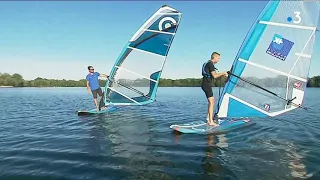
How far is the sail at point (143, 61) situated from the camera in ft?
41.5

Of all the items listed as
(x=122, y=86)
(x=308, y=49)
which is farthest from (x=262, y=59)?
(x=122, y=86)

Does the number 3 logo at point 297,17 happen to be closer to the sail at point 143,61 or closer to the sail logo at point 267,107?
the sail logo at point 267,107

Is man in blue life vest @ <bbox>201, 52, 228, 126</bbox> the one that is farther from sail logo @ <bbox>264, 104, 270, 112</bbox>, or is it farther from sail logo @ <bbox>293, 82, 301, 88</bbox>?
sail logo @ <bbox>293, 82, 301, 88</bbox>

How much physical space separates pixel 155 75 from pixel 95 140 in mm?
→ 6311

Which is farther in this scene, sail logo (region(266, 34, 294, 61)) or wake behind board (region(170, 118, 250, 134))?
wake behind board (region(170, 118, 250, 134))

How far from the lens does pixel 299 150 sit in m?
6.68

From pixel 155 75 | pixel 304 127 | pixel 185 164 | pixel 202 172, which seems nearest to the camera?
pixel 202 172

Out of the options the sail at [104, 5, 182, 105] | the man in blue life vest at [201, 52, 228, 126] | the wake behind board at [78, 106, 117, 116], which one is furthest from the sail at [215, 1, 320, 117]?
the wake behind board at [78, 106, 117, 116]

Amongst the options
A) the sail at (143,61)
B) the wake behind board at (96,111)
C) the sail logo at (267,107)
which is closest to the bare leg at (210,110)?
the sail logo at (267,107)

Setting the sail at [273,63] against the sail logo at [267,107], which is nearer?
the sail at [273,63]

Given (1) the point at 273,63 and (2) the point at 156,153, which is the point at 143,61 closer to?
(1) the point at 273,63

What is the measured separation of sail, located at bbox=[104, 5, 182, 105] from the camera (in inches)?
498

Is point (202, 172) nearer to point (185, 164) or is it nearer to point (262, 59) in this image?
point (185, 164)

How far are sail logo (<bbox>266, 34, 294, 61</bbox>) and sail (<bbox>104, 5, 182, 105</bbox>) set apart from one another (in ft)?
17.5
